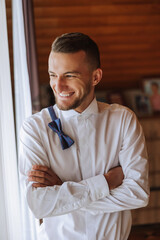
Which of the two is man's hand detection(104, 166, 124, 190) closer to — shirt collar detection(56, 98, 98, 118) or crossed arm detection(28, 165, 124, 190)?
crossed arm detection(28, 165, 124, 190)

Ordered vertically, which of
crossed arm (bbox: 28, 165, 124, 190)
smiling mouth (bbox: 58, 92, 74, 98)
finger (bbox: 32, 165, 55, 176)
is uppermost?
smiling mouth (bbox: 58, 92, 74, 98)

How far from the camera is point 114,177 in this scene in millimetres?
1398

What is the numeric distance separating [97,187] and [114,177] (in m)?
0.10

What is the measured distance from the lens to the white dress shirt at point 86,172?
1.32 m

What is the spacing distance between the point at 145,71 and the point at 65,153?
2609mm

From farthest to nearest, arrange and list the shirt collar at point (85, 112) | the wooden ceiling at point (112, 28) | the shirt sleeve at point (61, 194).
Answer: the wooden ceiling at point (112, 28) → the shirt collar at point (85, 112) → the shirt sleeve at point (61, 194)

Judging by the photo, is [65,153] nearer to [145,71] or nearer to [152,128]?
[152,128]

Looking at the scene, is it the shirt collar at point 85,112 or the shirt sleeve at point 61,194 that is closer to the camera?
the shirt sleeve at point 61,194

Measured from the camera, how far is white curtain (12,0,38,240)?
1.82 meters

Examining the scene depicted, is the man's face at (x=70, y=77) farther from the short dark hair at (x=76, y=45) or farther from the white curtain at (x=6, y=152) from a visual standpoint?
the white curtain at (x=6, y=152)

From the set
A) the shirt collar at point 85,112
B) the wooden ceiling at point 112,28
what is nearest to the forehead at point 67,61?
the shirt collar at point 85,112

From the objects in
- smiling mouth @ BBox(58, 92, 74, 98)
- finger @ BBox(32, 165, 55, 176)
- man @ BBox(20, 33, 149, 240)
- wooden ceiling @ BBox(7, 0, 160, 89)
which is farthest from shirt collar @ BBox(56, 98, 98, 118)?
wooden ceiling @ BBox(7, 0, 160, 89)

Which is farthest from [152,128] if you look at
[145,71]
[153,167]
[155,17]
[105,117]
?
[105,117]

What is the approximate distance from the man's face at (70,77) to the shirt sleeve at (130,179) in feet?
0.91
